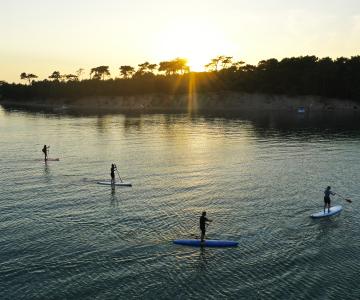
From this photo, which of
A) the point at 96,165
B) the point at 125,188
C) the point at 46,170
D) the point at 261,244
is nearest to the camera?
the point at 261,244

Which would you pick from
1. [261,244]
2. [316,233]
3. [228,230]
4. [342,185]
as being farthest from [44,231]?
[342,185]

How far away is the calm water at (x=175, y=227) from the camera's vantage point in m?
27.6

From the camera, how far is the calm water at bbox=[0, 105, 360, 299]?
2764cm

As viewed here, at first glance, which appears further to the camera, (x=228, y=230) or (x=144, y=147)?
(x=144, y=147)

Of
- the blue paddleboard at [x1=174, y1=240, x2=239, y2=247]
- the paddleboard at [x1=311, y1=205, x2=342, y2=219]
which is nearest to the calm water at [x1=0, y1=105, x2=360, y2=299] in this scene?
the blue paddleboard at [x1=174, y1=240, x2=239, y2=247]

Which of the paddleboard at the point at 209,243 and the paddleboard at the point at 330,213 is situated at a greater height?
the paddleboard at the point at 330,213

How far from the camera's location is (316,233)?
37.0m

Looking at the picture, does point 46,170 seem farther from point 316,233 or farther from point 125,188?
point 316,233

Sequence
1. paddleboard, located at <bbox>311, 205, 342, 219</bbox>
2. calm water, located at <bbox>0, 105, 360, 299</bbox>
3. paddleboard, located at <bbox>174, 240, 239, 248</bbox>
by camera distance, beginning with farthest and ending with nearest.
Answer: paddleboard, located at <bbox>311, 205, 342, 219</bbox>
paddleboard, located at <bbox>174, 240, 239, 248</bbox>
calm water, located at <bbox>0, 105, 360, 299</bbox>

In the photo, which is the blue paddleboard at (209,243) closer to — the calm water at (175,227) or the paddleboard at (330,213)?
the calm water at (175,227)

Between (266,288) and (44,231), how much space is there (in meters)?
19.9

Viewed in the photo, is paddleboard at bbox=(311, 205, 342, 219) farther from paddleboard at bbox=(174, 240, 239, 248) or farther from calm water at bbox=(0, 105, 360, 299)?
paddleboard at bbox=(174, 240, 239, 248)

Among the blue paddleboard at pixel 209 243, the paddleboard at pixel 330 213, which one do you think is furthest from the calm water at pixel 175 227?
the paddleboard at pixel 330 213

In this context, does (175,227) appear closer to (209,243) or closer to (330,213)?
(209,243)
